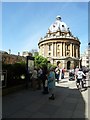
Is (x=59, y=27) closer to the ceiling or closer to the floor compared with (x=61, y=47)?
closer to the ceiling

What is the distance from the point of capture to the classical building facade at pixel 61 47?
92.0 metres

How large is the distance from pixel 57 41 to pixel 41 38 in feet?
30.0

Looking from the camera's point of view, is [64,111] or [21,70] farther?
[21,70]

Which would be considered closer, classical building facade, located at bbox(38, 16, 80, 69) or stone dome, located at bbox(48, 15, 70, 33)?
classical building facade, located at bbox(38, 16, 80, 69)

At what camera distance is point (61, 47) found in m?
91.3

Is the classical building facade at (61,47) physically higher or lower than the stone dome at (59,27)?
lower

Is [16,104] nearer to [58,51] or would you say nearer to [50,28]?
[58,51]

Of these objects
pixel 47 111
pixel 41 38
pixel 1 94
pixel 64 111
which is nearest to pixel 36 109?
pixel 47 111

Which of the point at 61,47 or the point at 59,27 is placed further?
the point at 59,27

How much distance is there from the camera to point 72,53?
94812mm

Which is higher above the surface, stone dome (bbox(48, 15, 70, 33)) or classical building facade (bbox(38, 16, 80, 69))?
stone dome (bbox(48, 15, 70, 33))

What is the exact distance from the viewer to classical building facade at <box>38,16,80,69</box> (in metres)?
92.0

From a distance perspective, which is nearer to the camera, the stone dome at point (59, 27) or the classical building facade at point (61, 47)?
the classical building facade at point (61, 47)

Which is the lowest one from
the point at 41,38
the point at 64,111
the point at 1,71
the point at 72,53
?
the point at 64,111
